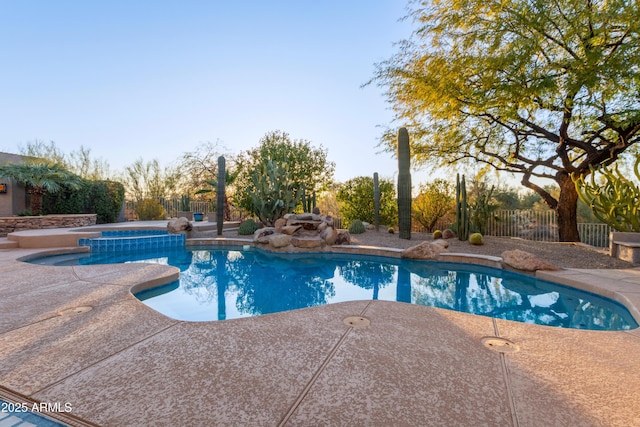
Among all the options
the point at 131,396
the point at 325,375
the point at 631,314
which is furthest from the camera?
the point at 631,314

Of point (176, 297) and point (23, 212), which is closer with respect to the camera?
point (176, 297)

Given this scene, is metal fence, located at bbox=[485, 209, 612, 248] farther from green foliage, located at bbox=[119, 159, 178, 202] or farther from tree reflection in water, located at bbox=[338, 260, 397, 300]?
green foliage, located at bbox=[119, 159, 178, 202]

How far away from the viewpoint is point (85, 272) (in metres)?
4.52

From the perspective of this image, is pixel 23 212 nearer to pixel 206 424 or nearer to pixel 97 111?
pixel 97 111

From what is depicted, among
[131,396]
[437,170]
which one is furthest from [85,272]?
[437,170]

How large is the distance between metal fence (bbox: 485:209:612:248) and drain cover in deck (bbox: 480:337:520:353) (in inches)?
420

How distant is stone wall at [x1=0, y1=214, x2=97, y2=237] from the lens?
968 cm

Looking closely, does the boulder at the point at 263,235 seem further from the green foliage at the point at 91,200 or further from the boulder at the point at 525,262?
the green foliage at the point at 91,200

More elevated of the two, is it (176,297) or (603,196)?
(603,196)

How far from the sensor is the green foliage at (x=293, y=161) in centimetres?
1434

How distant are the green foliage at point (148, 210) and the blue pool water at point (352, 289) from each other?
8340mm

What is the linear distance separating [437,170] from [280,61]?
710 centimetres

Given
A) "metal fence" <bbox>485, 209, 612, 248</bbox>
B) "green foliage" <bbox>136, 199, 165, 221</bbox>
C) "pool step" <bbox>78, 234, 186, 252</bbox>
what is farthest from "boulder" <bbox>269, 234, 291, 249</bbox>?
"green foliage" <bbox>136, 199, 165, 221</bbox>

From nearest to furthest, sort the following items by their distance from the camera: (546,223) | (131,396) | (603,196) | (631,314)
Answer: (131,396) → (631,314) → (603,196) → (546,223)
